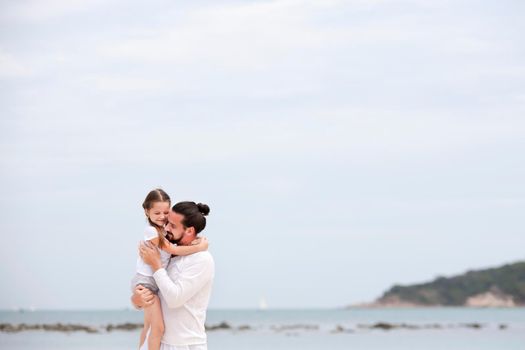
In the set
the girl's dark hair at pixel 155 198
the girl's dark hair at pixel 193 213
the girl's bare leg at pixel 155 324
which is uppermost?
the girl's dark hair at pixel 155 198

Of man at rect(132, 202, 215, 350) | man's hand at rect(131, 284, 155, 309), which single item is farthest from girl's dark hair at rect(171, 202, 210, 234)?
man's hand at rect(131, 284, 155, 309)

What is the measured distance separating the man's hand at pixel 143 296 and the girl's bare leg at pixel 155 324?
0.09 ft

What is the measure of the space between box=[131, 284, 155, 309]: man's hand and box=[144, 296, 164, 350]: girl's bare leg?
3 centimetres

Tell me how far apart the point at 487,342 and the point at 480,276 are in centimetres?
5707

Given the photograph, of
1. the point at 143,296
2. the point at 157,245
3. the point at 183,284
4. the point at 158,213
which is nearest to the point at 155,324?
the point at 143,296

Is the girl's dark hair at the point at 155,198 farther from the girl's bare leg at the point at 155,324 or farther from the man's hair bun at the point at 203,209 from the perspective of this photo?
the girl's bare leg at the point at 155,324

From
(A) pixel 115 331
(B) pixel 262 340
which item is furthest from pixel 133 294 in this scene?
(A) pixel 115 331

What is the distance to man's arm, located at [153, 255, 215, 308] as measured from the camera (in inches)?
187

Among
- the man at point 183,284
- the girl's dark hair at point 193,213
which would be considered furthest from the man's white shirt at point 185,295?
the girl's dark hair at point 193,213

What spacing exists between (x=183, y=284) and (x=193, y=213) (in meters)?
0.33

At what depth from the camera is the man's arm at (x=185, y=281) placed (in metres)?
4.76

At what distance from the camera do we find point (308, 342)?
31484 millimetres

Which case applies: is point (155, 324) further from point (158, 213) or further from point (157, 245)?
point (158, 213)

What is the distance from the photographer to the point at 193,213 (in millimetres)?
4777
